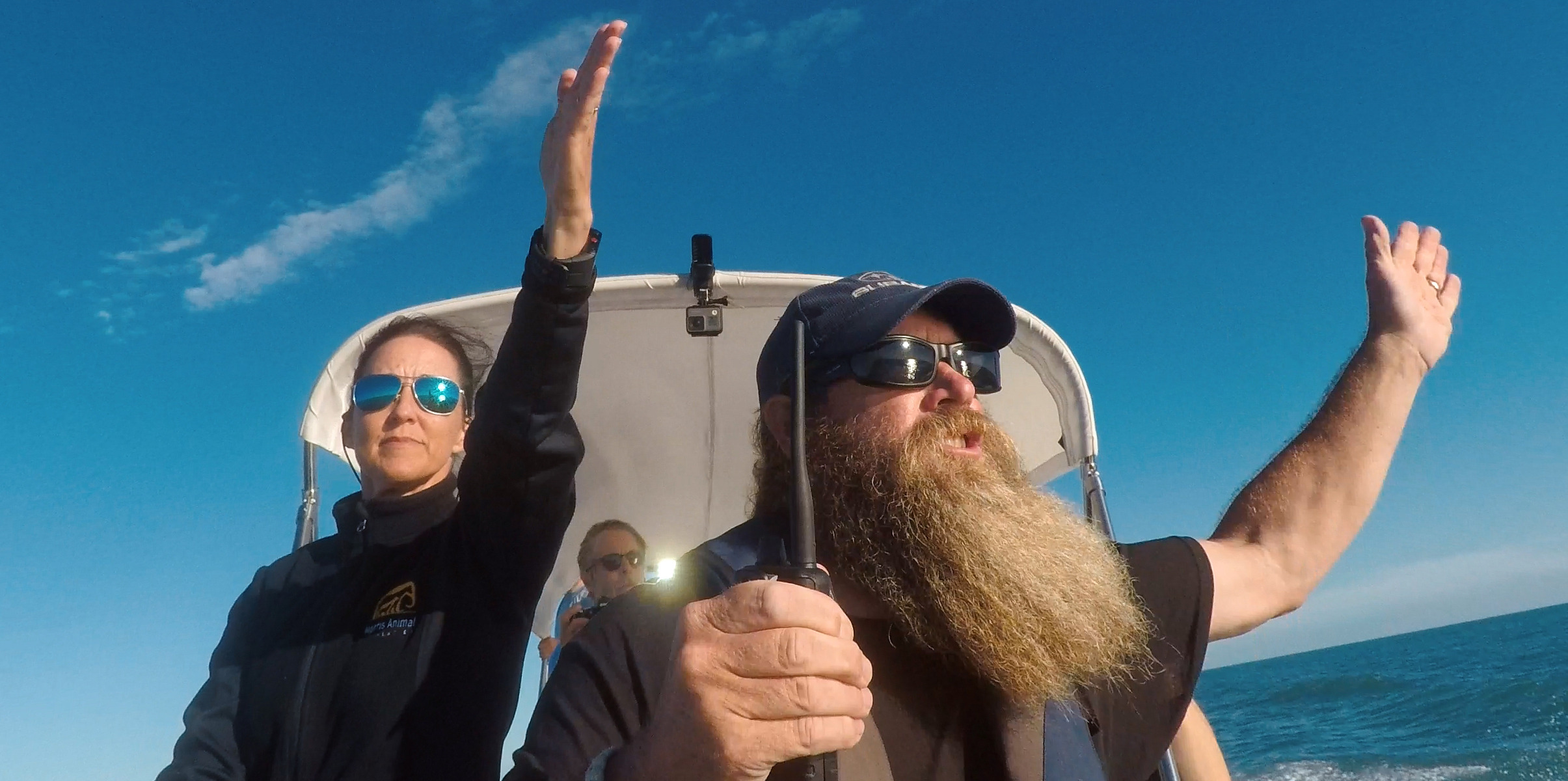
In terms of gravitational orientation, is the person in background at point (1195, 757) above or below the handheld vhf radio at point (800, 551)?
below

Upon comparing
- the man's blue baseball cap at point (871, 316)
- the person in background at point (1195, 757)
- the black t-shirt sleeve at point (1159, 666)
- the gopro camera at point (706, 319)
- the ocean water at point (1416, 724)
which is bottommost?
the ocean water at point (1416, 724)

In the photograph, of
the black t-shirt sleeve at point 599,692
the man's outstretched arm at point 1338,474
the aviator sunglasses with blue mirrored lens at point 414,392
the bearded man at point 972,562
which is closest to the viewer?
the black t-shirt sleeve at point 599,692

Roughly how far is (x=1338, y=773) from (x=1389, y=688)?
13713 mm

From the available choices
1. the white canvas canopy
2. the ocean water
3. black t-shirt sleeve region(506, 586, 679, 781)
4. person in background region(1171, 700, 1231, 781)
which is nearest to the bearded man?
black t-shirt sleeve region(506, 586, 679, 781)

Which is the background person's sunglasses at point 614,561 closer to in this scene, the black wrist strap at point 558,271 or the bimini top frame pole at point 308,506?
the bimini top frame pole at point 308,506

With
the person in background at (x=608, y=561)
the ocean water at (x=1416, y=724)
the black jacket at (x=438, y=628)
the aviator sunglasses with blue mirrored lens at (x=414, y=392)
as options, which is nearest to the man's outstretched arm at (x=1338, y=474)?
the black jacket at (x=438, y=628)

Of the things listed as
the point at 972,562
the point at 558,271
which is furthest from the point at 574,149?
the point at 972,562

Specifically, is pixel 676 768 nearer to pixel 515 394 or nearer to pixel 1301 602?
pixel 515 394

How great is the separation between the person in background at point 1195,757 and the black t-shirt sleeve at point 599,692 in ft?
5.71

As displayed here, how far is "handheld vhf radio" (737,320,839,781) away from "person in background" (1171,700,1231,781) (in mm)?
1940

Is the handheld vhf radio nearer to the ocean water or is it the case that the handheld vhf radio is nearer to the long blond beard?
the long blond beard

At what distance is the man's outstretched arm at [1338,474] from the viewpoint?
2.11 meters

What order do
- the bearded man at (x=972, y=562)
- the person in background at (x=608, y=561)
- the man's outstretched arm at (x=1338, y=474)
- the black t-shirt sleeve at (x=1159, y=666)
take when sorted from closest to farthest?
the bearded man at (x=972, y=562) → the black t-shirt sleeve at (x=1159, y=666) → the man's outstretched arm at (x=1338, y=474) → the person in background at (x=608, y=561)

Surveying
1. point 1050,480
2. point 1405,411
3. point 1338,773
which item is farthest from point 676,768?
point 1338,773
